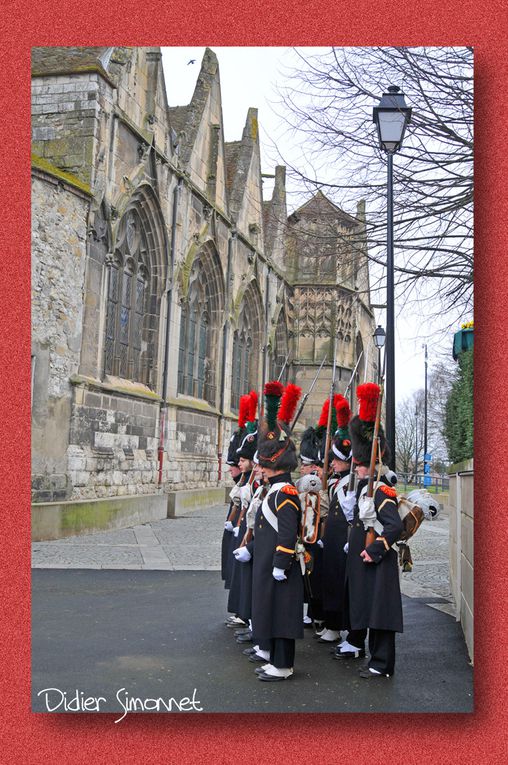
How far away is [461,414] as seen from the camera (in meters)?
5.51

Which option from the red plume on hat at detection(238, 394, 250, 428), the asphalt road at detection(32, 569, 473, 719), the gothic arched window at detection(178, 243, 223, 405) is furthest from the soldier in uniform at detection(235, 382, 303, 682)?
the gothic arched window at detection(178, 243, 223, 405)

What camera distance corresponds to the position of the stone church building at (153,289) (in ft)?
22.4

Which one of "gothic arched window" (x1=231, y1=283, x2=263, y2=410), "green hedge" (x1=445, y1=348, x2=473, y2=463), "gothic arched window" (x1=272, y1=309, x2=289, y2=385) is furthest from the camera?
"gothic arched window" (x1=231, y1=283, x2=263, y2=410)

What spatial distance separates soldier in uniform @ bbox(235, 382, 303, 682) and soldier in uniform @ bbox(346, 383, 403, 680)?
443 millimetres

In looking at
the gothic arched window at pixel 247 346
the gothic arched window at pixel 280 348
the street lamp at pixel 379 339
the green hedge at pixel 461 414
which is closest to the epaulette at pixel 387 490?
the green hedge at pixel 461 414

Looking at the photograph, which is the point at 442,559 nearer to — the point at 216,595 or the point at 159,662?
the point at 216,595

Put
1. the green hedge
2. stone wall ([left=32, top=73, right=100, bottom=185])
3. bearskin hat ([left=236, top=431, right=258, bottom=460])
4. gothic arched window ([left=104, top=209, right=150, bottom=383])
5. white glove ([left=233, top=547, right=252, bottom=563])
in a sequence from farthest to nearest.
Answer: gothic arched window ([left=104, top=209, right=150, bottom=383]) < bearskin hat ([left=236, top=431, right=258, bottom=460]) < stone wall ([left=32, top=73, right=100, bottom=185]) < white glove ([left=233, top=547, right=252, bottom=563]) < the green hedge

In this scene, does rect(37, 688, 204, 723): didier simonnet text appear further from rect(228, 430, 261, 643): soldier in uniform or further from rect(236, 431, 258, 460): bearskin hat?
rect(236, 431, 258, 460): bearskin hat

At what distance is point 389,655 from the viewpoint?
518 cm

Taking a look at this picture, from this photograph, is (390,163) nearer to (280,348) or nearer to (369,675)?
(280,348)

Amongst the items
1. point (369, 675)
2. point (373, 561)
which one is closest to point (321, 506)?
point (373, 561)

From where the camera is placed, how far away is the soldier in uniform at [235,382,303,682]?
5.23 metres

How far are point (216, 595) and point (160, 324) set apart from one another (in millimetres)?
6739

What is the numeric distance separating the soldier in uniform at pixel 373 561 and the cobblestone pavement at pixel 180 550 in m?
1.70
